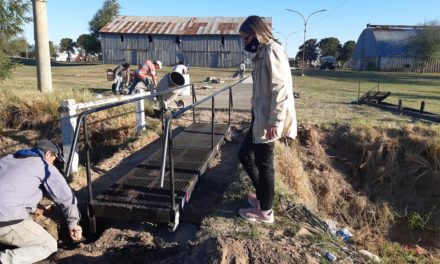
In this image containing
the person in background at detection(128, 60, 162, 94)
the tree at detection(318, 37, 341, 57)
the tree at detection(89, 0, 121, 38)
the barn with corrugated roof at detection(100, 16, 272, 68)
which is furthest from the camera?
the tree at detection(318, 37, 341, 57)

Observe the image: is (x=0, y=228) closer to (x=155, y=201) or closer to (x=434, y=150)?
(x=155, y=201)

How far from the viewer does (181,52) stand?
45844 millimetres

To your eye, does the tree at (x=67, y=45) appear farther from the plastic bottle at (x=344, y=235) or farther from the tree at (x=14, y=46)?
the plastic bottle at (x=344, y=235)

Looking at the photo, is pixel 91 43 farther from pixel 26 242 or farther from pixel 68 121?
pixel 26 242

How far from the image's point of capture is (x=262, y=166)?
3.45 m

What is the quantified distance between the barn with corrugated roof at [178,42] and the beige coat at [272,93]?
137 ft

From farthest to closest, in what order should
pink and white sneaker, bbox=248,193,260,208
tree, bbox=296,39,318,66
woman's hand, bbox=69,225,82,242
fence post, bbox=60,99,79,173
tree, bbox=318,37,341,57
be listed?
1. tree, bbox=296,39,318,66
2. tree, bbox=318,37,341,57
3. fence post, bbox=60,99,79,173
4. pink and white sneaker, bbox=248,193,260,208
5. woman's hand, bbox=69,225,82,242

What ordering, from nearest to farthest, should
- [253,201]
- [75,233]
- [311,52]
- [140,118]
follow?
[75,233], [253,201], [140,118], [311,52]

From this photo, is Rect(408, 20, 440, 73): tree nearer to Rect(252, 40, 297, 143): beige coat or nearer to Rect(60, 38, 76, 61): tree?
Rect(252, 40, 297, 143): beige coat

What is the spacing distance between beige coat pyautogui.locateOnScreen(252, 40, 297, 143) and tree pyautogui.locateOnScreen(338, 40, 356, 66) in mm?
74240

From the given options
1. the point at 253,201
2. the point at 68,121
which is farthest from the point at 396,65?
the point at 253,201

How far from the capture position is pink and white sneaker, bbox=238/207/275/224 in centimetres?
364

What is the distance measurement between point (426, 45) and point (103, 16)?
4696cm

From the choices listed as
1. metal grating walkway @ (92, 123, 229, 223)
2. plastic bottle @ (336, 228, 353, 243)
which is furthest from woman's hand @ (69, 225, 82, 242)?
plastic bottle @ (336, 228, 353, 243)
